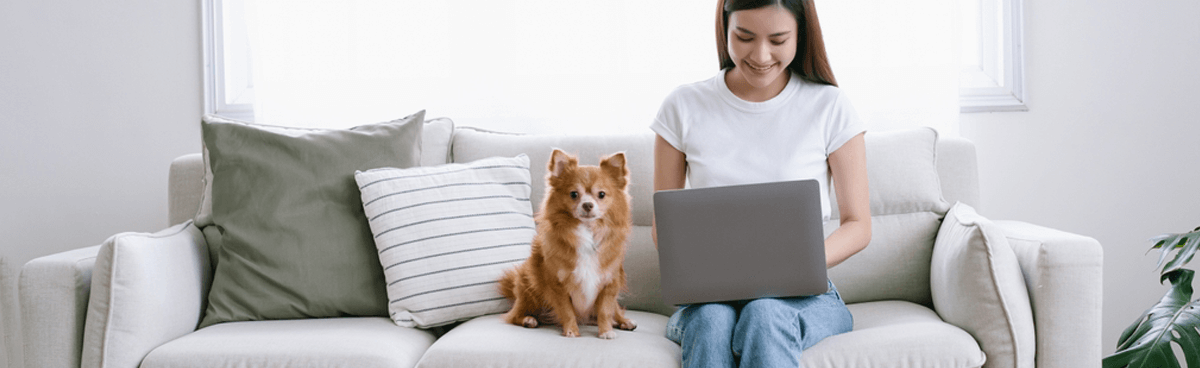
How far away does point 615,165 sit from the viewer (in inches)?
60.3

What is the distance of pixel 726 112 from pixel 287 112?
1.53 m

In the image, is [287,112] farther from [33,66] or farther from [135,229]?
[33,66]

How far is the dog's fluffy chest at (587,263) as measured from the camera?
4.97 ft

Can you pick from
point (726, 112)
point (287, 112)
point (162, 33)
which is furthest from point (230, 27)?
point (726, 112)

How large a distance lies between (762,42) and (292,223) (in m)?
1.18

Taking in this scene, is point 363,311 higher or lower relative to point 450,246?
lower

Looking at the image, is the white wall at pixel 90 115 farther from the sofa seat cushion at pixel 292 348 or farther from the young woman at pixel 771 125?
the young woman at pixel 771 125

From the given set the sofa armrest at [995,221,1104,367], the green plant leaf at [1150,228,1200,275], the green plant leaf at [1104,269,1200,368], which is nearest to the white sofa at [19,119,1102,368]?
the sofa armrest at [995,221,1104,367]

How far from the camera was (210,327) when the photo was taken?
177cm

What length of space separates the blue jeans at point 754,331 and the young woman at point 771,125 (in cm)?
2

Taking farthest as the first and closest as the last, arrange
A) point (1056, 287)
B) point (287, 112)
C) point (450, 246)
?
point (287, 112) → point (450, 246) → point (1056, 287)

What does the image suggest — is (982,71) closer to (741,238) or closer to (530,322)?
(741,238)

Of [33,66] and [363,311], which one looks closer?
[363,311]

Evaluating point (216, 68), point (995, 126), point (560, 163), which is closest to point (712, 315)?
point (560, 163)
